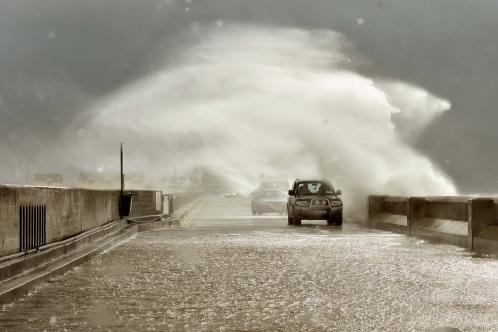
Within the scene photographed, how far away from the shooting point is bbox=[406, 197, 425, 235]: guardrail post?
86.9ft

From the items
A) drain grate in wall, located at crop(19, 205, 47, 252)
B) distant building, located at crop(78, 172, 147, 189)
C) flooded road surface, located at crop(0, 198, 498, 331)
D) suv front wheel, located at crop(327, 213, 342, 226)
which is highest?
distant building, located at crop(78, 172, 147, 189)

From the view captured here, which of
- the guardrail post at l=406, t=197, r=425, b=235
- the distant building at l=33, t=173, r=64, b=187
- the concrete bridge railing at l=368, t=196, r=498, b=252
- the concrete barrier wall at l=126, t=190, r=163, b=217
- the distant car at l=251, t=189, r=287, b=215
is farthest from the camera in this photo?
the distant building at l=33, t=173, r=64, b=187

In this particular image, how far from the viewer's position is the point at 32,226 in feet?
52.5

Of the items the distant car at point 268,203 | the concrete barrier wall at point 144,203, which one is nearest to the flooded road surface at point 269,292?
the concrete barrier wall at point 144,203

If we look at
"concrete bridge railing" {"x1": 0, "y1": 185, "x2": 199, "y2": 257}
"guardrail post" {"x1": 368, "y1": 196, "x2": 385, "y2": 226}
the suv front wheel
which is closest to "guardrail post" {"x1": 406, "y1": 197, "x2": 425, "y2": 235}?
"guardrail post" {"x1": 368, "y1": 196, "x2": 385, "y2": 226}

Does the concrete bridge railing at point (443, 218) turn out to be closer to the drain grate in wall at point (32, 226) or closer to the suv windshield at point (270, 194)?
the drain grate in wall at point (32, 226)

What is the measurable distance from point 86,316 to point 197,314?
126cm

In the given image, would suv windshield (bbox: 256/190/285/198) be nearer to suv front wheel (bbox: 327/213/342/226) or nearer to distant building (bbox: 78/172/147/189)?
suv front wheel (bbox: 327/213/342/226)

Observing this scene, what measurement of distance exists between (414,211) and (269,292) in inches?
611

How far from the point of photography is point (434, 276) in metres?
14.1

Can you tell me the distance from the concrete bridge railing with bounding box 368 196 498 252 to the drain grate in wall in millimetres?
9589

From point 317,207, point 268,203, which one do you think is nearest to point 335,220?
point 317,207

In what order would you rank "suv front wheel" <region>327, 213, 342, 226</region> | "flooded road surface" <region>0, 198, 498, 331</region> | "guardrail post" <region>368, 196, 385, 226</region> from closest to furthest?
"flooded road surface" <region>0, 198, 498, 331</region>
"guardrail post" <region>368, 196, 385, 226</region>
"suv front wheel" <region>327, 213, 342, 226</region>

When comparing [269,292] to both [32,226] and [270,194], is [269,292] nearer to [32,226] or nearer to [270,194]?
[32,226]
